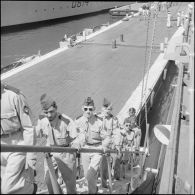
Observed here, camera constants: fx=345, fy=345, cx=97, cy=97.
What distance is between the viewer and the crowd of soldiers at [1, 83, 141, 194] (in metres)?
2.97

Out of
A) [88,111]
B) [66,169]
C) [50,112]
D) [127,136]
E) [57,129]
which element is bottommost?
[127,136]

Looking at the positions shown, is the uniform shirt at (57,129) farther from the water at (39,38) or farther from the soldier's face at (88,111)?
the water at (39,38)

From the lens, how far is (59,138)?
4395 millimetres

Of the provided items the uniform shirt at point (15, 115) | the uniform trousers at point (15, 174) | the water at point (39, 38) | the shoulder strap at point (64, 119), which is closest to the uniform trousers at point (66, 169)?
the shoulder strap at point (64, 119)

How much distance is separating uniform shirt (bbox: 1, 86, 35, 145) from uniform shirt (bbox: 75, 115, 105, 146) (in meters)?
1.70

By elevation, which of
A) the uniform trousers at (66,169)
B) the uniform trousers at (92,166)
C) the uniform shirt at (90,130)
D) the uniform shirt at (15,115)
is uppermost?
the uniform shirt at (15,115)

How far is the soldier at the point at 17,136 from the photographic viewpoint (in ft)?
9.51

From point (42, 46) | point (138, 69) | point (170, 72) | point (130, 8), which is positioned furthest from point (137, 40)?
point (130, 8)

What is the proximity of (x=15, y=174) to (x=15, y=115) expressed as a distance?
1.85 ft

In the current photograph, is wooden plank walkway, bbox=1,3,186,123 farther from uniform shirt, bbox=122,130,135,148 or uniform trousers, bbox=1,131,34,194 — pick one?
uniform trousers, bbox=1,131,34,194

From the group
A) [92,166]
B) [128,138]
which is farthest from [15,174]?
[128,138]

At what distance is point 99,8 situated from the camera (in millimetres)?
55438

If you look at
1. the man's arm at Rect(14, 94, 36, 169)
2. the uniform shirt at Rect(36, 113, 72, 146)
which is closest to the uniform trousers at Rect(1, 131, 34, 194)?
the man's arm at Rect(14, 94, 36, 169)

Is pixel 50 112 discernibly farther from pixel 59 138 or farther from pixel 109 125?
pixel 109 125
